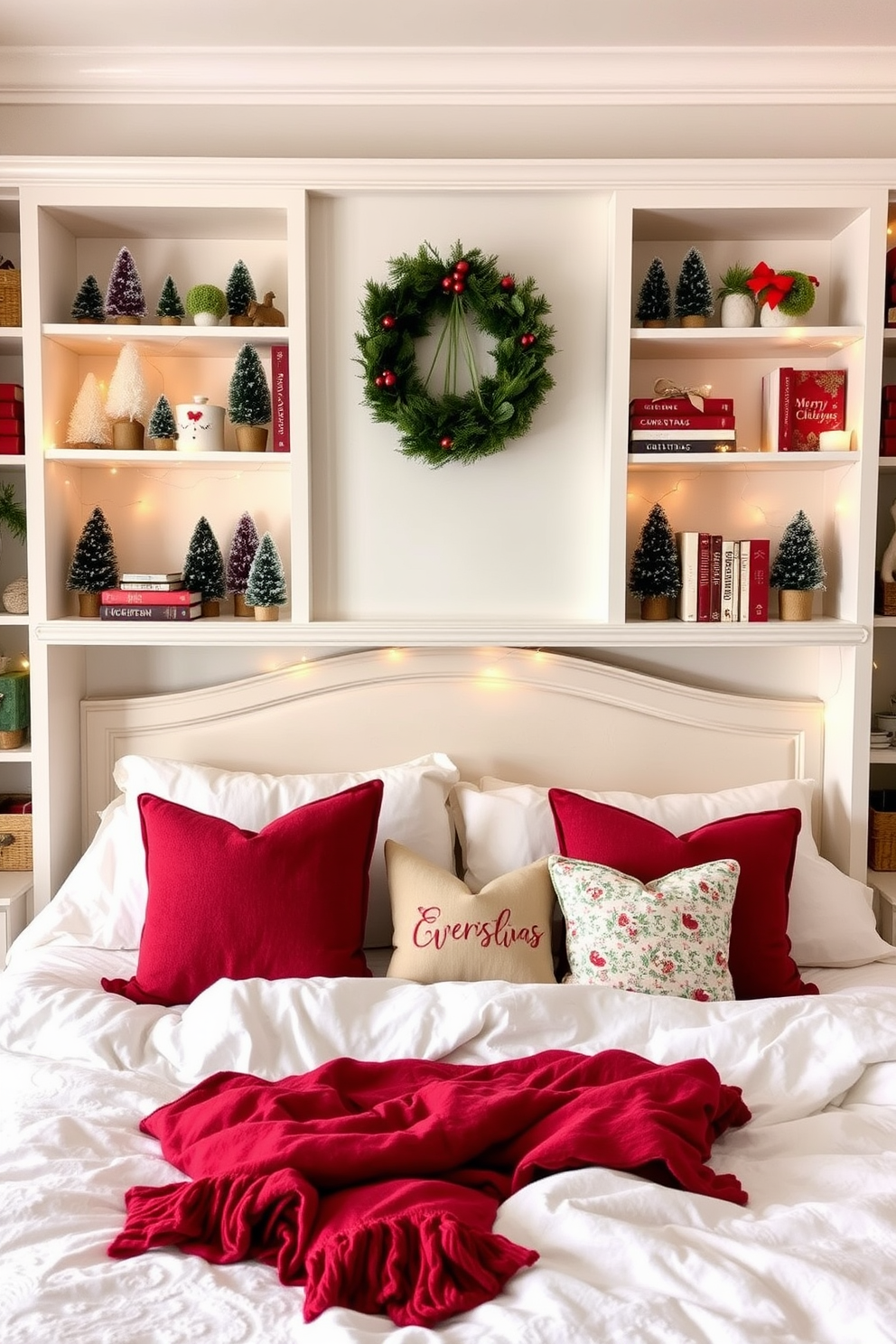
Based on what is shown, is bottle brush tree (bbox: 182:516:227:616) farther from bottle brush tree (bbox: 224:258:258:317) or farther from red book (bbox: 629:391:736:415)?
red book (bbox: 629:391:736:415)

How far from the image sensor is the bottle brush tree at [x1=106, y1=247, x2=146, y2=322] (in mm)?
2492

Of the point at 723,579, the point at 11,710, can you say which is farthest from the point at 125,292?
the point at 723,579

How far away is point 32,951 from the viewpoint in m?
2.26

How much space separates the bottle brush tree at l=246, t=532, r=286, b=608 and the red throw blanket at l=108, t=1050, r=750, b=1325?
113cm

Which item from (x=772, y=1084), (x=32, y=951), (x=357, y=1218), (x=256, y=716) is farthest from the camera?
(x=256, y=716)

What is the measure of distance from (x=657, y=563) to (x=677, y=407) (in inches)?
13.8

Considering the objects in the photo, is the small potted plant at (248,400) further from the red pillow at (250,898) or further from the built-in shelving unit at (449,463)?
the red pillow at (250,898)

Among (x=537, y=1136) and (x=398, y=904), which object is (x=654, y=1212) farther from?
(x=398, y=904)

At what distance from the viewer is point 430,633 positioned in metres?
2.45

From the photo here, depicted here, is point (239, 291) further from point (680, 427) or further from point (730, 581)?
point (730, 581)

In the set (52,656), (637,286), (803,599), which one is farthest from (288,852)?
(637,286)

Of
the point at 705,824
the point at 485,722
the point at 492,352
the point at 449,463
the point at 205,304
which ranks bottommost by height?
the point at 705,824

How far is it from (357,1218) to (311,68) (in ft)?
7.92

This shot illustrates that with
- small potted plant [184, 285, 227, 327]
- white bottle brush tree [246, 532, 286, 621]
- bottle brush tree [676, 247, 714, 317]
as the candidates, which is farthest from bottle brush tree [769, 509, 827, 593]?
small potted plant [184, 285, 227, 327]
